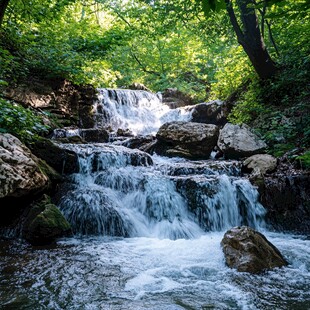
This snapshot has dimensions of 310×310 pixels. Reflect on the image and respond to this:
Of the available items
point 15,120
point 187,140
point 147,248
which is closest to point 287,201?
point 147,248

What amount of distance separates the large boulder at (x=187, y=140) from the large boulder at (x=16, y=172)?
15.8ft

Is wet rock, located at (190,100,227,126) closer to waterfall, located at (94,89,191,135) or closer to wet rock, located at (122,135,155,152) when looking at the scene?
waterfall, located at (94,89,191,135)

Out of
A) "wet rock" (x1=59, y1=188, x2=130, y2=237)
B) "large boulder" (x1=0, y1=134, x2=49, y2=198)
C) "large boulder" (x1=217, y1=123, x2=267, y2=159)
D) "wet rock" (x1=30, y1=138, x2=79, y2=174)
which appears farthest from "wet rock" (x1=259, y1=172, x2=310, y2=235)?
"large boulder" (x1=0, y1=134, x2=49, y2=198)

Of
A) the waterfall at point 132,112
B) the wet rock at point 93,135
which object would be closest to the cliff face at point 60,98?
the waterfall at point 132,112

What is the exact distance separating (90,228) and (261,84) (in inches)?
320

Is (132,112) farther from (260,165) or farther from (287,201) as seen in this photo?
(287,201)

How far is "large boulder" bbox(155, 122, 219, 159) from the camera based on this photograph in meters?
8.98

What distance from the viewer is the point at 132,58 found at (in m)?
19.8

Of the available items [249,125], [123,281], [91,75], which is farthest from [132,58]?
[123,281]

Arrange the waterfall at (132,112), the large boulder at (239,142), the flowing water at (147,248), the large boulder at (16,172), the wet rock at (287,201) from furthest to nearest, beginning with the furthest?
the waterfall at (132,112)
the large boulder at (239,142)
the wet rock at (287,201)
the large boulder at (16,172)
the flowing water at (147,248)

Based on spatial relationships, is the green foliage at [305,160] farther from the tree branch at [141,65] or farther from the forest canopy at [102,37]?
the tree branch at [141,65]

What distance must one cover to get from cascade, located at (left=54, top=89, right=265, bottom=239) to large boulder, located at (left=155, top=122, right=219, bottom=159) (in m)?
1.73

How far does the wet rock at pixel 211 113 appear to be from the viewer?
11.9m

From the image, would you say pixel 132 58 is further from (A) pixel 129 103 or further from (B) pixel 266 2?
(B) pixel 266 2
